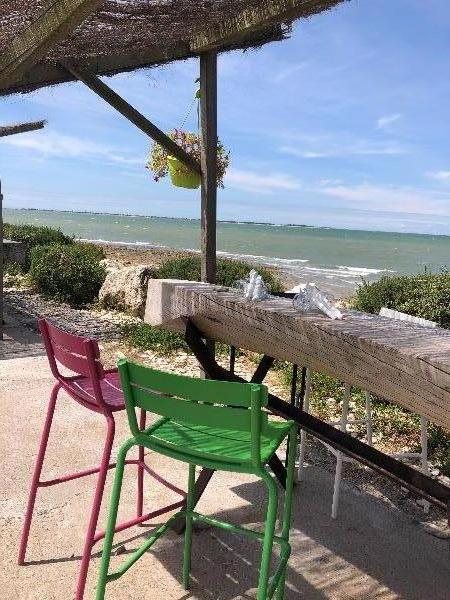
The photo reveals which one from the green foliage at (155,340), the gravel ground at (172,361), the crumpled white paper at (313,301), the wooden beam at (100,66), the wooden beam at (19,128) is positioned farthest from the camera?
the wooden beam at (19,128)

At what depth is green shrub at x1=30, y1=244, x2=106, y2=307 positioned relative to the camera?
963 cm

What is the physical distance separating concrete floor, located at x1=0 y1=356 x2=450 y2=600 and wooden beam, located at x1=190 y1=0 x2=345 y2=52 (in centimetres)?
259

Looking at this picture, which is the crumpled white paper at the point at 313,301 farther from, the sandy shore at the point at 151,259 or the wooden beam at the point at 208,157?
the sandy shore at the point at 151,259

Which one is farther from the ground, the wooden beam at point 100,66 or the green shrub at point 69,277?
the wooden beam at point 100,66

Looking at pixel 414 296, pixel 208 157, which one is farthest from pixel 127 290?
pixel 208 157

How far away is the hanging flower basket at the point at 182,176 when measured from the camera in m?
4.28

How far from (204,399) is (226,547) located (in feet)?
4.27

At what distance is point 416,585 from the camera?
2385 mm

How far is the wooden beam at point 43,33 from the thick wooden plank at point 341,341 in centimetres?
125

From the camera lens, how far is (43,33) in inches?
112

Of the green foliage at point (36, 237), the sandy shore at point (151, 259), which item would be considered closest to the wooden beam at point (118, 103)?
the green foliage at point (36, 237)

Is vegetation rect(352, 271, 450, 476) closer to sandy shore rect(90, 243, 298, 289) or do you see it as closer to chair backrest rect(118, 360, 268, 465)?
chair backrest rect(118, 360, 268, 465)

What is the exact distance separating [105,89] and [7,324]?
398 centimetres

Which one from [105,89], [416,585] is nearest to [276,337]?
[416,585]
